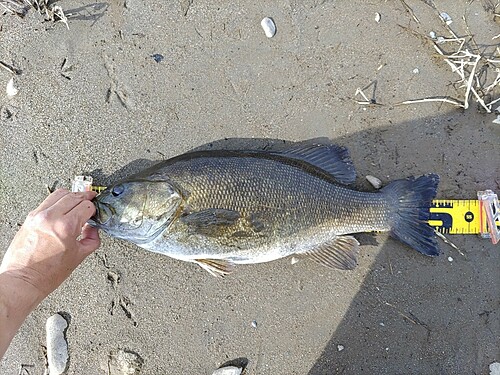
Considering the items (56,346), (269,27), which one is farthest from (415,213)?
(56,346)

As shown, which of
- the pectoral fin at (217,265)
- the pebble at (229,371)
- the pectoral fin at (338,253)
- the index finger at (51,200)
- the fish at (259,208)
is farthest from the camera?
the pebble at (229,371)

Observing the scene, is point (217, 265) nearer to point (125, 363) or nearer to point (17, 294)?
point (125, 363)

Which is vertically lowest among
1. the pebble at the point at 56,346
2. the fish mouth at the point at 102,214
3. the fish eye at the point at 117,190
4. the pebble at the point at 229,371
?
the pebble at the point at 229,371

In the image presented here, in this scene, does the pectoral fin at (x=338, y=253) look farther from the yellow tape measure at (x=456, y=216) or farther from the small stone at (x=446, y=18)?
the small stone at (x=446, y=18)

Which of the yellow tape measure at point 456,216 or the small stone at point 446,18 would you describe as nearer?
the yellow tape measure at point 456,216

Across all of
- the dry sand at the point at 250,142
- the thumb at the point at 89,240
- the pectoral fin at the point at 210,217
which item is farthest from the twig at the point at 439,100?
the thumb at the point at 89,240

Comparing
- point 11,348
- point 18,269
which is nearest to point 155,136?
point 18,269
